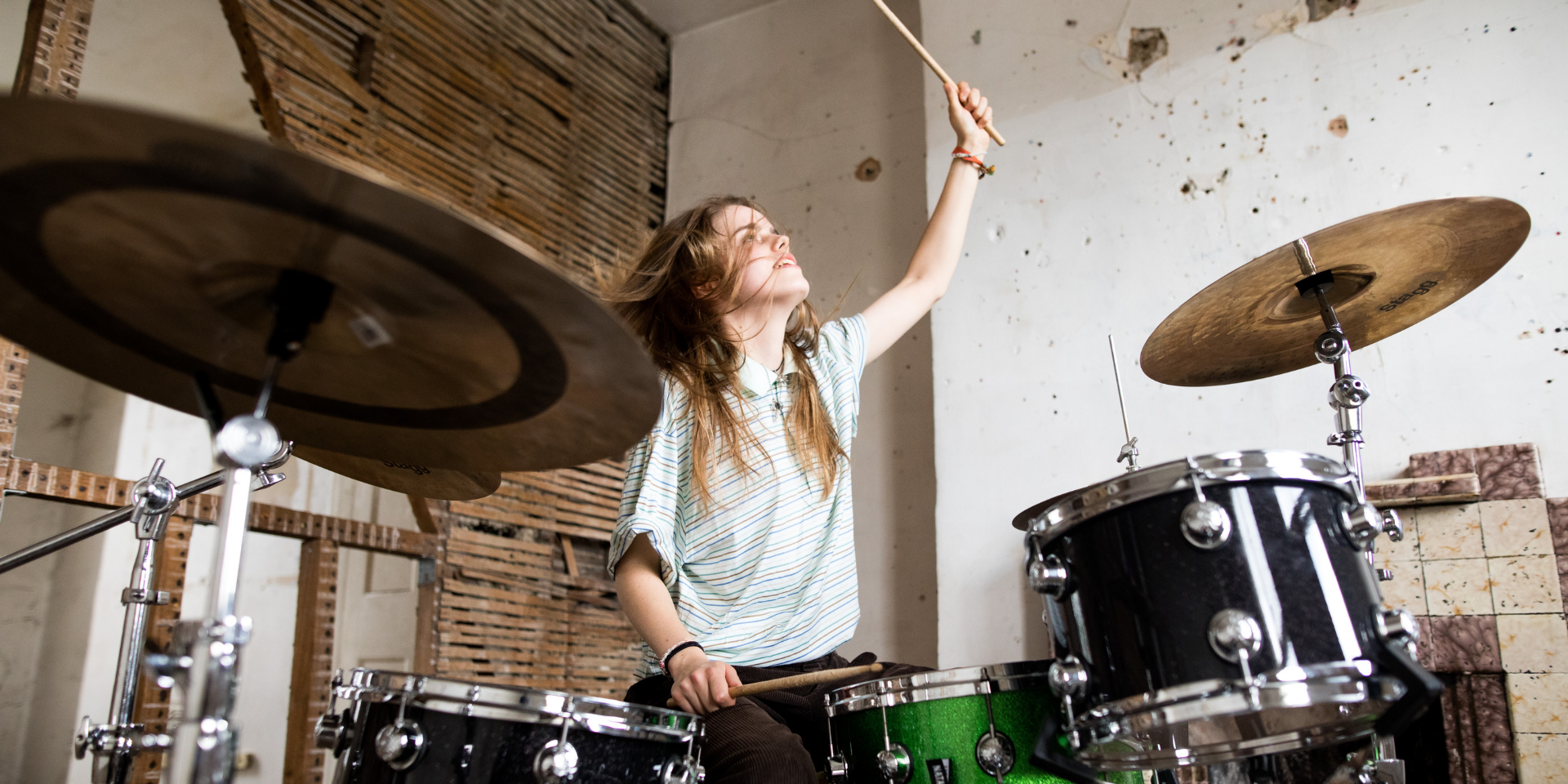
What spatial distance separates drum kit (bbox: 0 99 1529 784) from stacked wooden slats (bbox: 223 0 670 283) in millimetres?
1239

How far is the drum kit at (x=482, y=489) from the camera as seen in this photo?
0.76 meters

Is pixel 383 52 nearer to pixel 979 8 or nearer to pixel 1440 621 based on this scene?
pixel 979 8

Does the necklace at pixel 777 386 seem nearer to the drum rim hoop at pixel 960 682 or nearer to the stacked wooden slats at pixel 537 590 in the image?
the drum rim hoop at pixel 960 682

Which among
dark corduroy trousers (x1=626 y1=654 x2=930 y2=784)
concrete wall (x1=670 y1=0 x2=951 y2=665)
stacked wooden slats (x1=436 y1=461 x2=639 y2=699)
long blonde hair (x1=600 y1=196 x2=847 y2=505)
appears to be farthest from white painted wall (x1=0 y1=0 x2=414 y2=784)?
dark corduroy trousers (x1=626 y1=654 x2=930 y2=784)

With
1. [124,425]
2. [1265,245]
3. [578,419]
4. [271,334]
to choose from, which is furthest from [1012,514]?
[124,425]

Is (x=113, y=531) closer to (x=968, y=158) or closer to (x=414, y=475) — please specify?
(x=414, y=475)

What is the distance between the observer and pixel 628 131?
3.61 m

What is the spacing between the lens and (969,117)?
2.04m

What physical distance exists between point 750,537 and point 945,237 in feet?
2.65

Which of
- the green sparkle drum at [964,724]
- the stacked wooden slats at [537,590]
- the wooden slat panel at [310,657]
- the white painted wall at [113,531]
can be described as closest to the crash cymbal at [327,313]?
the green sparkle drum at [964,724]

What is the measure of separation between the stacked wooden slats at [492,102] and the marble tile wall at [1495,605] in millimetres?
2275

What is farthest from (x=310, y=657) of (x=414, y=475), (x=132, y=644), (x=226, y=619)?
A: (x=226, y=619)

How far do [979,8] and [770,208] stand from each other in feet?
3.19

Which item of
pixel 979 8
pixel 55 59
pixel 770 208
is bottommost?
pixel 55 59
